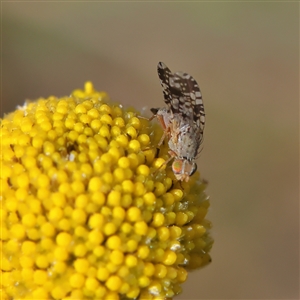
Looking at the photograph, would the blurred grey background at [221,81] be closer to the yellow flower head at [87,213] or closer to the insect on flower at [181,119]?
the insect on flower at [181,119]

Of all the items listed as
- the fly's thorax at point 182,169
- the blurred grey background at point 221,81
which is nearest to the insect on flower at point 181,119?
the fly's thorax at point 182,169

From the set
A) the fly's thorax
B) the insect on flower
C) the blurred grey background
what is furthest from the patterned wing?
the blurred grey background

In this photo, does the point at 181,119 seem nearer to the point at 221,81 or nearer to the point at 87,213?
the point at 87,213

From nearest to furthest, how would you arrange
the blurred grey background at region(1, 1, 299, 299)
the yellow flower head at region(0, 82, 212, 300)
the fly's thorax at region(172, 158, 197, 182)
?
the yellow flower head at region(0, 82, 212, 300), the fly's thorax at region(172, 158, 197, 182), the blurred grey background at region(1, 1, 299, 299)

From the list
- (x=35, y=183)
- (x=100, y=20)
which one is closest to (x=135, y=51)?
(x=100, y=20)

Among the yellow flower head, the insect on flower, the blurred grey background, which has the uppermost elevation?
the blurred grey background

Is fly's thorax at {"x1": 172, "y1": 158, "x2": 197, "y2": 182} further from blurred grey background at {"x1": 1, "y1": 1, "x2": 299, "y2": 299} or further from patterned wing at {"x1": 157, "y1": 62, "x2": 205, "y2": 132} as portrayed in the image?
blurred grey background at {"x1": 1, "y1": 1, "x2": 299, "y2": 299}
